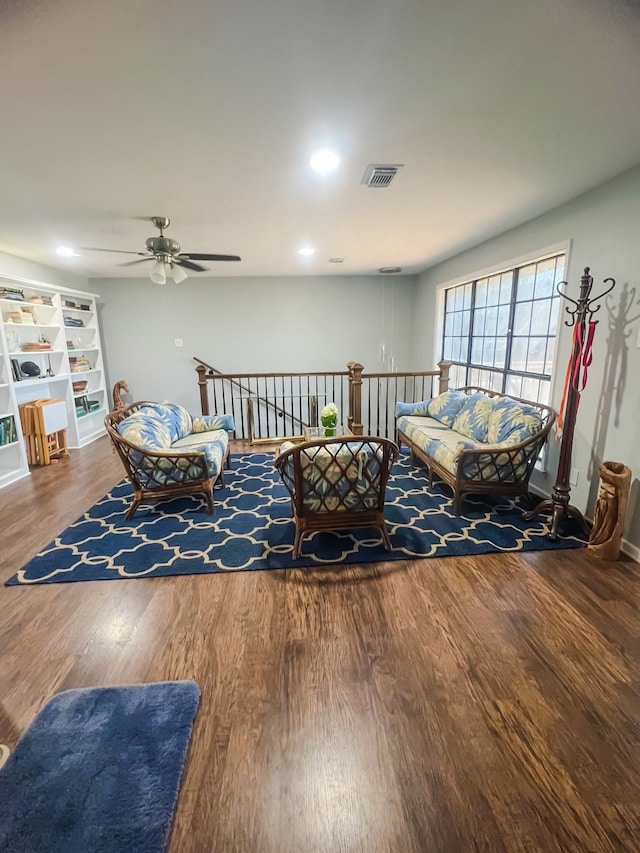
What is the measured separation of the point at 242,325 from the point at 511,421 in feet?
15.4

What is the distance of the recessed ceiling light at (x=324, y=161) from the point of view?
2.05m

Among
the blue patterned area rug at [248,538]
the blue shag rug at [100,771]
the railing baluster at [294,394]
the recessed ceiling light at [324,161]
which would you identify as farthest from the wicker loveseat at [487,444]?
the railing baluster at [294,394]

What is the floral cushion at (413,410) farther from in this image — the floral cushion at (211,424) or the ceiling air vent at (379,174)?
the ceiling air vent at (379,174)

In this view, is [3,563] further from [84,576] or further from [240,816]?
[240,816]

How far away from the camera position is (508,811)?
3.77ft

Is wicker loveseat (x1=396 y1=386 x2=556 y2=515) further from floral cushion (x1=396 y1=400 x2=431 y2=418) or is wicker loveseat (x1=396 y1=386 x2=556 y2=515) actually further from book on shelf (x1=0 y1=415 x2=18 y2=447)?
book on shelf (x1=0 y1=415 x2=18 y2=447)

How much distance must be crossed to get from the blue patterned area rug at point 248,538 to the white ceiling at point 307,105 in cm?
241

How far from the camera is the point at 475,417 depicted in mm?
3625

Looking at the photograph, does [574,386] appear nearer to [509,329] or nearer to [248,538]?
[509,329]

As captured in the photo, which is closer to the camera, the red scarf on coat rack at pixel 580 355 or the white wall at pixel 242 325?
the red scarf on coat rack at pixel 580 355

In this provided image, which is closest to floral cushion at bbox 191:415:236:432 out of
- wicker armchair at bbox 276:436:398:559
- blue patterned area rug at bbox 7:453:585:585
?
blue patterned area rug at bbox 7:453:585:585

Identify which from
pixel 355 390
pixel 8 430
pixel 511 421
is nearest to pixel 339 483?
pixel 511 421

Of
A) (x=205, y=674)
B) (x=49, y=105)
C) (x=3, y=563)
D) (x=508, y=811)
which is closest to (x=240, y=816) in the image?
(x=205, y=674)

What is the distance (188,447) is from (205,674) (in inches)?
82.7
